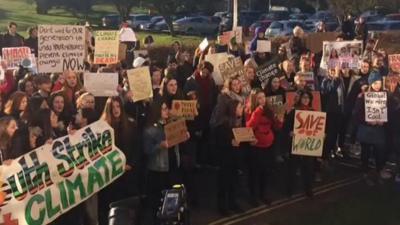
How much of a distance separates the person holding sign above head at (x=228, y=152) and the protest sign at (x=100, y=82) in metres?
1.78

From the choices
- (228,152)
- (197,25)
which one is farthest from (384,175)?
(197,25)

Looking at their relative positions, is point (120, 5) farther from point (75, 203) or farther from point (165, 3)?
point (75, 203)

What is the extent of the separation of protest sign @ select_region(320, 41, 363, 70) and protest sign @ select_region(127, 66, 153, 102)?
492 cm

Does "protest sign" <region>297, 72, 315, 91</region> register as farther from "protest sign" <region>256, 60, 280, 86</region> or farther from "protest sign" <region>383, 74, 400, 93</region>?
"protest sign" <region>383, 74, 400, 93</region>

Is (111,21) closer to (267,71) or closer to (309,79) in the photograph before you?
(267,71)

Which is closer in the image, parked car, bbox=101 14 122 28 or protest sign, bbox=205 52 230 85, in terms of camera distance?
protest sign, bbox=205 52 230 85

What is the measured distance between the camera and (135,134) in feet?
30.3

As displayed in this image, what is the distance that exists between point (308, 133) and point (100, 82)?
328cm

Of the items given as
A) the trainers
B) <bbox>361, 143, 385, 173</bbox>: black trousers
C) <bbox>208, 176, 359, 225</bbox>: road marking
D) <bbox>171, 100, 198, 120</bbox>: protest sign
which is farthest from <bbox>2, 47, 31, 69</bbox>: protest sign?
the trainers

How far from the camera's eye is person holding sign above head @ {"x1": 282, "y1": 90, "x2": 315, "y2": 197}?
10.6 metres

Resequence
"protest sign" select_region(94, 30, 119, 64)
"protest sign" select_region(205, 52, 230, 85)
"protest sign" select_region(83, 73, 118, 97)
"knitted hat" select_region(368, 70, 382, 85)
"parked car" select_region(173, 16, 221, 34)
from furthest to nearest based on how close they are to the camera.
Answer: "parked car" select_region(173, 16, 221, 34) < "protest sign" select_region(205, 52, 230, 85) < "knitted hat" select_region(368, 70, 382, 85) < "protest sign" select_region(94, 30, 119, 64) < "protest sign" select_region(83, 73, 118, 97)

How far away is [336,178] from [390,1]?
146 ft

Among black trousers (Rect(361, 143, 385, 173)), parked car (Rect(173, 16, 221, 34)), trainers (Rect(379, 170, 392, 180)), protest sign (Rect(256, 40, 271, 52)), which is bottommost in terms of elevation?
trainers (Rect(379, 170, 392, 180))

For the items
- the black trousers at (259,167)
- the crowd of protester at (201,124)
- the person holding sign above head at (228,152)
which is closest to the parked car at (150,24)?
the crowd of protester at (201,124)
